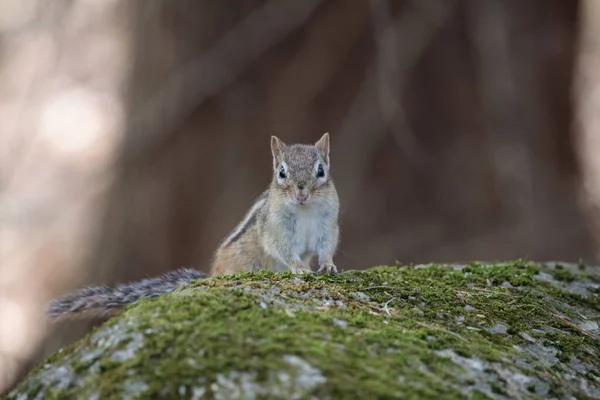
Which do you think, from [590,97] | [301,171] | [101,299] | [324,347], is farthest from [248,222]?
[590,97]

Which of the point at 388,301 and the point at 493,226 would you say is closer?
the point at 388,301

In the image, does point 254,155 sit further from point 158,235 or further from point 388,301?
point 388,301

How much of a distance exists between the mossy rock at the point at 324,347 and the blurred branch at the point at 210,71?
379 centimetres

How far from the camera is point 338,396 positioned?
209 cm

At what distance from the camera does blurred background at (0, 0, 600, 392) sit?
6.77 metres

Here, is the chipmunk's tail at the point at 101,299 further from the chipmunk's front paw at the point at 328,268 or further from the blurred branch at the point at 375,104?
the blurred branch at the point at 375,104

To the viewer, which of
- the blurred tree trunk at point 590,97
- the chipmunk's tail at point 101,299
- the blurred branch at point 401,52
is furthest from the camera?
the blurred tree trunk at point 590,97

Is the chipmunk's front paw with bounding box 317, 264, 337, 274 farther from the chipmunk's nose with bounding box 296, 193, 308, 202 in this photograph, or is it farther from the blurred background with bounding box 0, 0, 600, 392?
the blurred background with bounding box 0, 0, 600, 392

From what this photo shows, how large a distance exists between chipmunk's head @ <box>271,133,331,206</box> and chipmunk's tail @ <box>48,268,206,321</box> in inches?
32.8

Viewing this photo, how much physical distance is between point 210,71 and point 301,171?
9.26ft

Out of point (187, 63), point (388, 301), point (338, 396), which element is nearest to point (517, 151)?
point (187, 63)

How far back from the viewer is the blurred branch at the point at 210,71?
22.1ft

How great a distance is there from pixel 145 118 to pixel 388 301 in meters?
4.25

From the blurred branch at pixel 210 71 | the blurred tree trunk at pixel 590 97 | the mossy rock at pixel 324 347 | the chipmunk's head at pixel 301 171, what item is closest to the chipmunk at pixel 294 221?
the chipmunk's head at pixel 301 171
